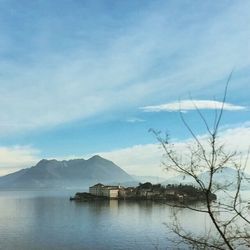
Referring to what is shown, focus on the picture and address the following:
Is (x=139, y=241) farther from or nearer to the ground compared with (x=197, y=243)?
nearer to the ground

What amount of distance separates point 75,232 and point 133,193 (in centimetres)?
7138

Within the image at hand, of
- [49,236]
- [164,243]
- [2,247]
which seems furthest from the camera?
[49,236]

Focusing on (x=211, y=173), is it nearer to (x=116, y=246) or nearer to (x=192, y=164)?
(x=192, y=164)

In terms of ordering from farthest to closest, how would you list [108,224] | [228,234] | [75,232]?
1. [108,224]
2. [75,232]
3. [228,234]

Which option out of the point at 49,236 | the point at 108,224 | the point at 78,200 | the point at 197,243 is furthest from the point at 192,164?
the point at 78,200

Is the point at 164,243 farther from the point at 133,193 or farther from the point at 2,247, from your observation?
the point at 133,193

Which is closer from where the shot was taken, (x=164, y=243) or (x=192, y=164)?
(x=192, y=164)

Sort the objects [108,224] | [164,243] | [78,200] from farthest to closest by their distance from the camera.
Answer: [78,200]
[108,224]
[164,243]

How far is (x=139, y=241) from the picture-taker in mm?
38844

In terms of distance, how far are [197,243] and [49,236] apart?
42.5 metres

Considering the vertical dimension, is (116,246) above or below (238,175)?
below

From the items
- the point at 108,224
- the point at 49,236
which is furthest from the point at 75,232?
the point at 108,224

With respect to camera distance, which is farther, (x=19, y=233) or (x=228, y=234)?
(x=19, y=233)

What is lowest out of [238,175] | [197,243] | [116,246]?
[116,246]
